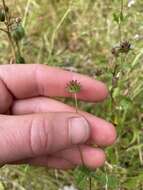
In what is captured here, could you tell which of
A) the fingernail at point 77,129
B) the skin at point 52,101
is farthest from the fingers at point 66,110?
the fingernail at point 77,129

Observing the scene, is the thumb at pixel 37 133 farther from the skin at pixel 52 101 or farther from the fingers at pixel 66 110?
the fingers at pixel 66 110

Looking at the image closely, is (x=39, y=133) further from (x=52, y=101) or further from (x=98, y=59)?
(x=98, y=59)

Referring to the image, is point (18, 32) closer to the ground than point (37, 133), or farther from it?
farther from it

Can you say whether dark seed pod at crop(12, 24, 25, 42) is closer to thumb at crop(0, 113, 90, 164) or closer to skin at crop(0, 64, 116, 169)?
skin at crop(0, 64, 116, 169)

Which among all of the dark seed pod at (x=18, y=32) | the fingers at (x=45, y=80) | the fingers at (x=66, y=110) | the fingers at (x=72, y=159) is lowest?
the fingers at (x=72, y=159)

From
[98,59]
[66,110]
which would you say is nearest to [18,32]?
[66,110]

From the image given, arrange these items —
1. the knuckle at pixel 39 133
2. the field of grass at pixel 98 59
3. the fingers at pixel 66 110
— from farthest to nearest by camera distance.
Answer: the field of grass at pixel 98 59, the fingers at pixel 66 110, the knuckle at pixel 39 133

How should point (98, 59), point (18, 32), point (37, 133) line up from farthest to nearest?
point (98, 59) < point (18, 32) < point (37, 133)
